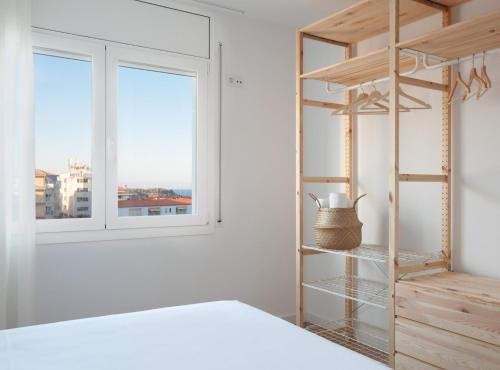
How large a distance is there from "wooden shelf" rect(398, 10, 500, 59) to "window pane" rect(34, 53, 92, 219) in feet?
6.23

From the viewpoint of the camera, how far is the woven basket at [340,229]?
106 inches

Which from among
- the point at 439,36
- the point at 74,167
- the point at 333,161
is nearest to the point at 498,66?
the point at 439,36

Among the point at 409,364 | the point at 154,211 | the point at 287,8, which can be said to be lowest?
the point at 409,364

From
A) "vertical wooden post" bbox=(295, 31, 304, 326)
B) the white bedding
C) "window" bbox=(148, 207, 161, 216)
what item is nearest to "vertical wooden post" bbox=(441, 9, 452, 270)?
"vertical wooden post" bbox=(295, 31, 304, 326)

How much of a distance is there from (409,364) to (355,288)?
0.82m

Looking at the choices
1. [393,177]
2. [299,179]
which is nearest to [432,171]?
[393,177]

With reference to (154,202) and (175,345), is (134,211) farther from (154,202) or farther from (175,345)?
(175,345)

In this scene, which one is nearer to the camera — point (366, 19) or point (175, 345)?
point (175, 345)

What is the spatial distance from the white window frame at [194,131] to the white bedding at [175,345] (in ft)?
4.39

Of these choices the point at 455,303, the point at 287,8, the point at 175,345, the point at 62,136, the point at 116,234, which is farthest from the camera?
the point at 287,8

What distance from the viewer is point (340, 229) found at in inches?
106

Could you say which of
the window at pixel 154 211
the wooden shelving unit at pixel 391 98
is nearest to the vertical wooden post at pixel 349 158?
the wooden shelving unit at pixel 391 98

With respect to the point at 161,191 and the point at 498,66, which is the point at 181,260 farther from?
the point at 498,66

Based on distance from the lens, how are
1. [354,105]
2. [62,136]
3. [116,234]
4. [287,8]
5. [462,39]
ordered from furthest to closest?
[287,8] → [116,234] → [62,136] → [354,105] → [462,39]
